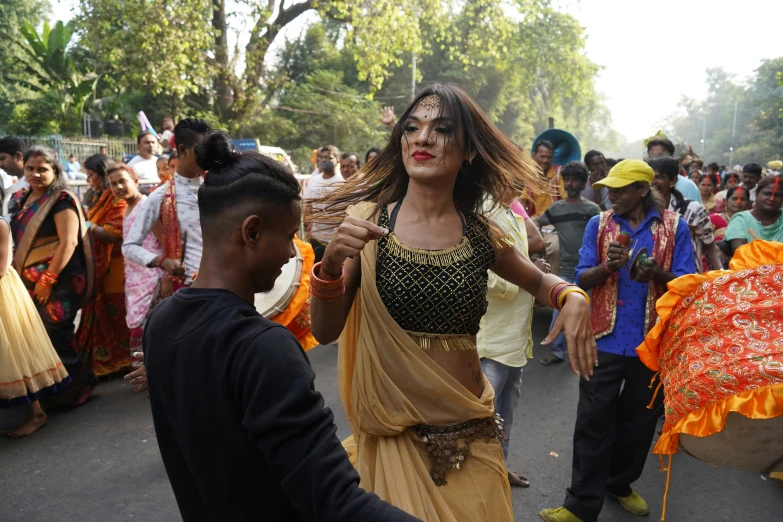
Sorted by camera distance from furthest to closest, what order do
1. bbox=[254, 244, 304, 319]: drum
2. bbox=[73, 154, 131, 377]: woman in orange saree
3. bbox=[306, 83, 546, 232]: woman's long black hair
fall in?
bbox=[73, 154, 131, 377]: woman in orange saree < bbox=[254, 244, 304, 319]: drum < bbox=[306, 83, 546, 232]: woman's long black hair

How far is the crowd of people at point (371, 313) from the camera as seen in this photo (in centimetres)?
129

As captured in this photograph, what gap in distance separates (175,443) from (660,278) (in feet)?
8.72

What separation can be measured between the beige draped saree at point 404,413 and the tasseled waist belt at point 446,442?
0.8 inches

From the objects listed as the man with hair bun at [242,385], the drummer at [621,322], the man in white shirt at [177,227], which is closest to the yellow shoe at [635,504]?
the drummer at [621,322]

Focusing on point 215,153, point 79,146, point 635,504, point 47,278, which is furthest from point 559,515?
point 79,146

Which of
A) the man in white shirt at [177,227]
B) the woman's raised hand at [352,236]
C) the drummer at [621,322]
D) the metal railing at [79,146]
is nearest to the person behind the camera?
the woman's raised hand at [352,236]

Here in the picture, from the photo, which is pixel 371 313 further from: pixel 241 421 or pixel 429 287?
pixel 241 421

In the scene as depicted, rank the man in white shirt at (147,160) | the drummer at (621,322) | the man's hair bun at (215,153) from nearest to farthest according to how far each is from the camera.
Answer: the man's hair bun at (215,153) → the drummer at (621,322) → the man in white shirt at (147,160)

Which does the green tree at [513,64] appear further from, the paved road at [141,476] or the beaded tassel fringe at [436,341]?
the beaded tassel fringe at [436,341]

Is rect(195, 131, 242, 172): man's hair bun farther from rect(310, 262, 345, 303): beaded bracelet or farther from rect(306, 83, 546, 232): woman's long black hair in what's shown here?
rect(306, 83, 546, 232): woman's long black hair

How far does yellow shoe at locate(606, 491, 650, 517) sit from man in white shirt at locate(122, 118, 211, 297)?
2.99 metres


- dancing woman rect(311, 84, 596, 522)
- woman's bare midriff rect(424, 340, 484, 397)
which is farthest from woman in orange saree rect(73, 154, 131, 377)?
woman's bare midriff rect(424, 340, 484, 397)

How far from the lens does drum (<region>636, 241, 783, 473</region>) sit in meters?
2.16

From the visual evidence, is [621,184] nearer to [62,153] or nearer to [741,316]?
[741,316]
